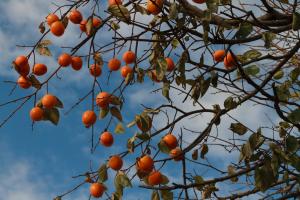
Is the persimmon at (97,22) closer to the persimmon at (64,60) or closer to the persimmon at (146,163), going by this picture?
the persimmon at (64,60)

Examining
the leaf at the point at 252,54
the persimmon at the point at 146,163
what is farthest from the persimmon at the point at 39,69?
the leaf at the point at 252,54

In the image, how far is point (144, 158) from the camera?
2535 mm

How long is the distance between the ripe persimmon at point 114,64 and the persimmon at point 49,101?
53 centimetres

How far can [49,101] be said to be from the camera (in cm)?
238

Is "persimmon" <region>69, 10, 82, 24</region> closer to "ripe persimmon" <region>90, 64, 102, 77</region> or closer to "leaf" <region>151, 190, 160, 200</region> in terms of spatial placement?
"ripe persimmon" <region>90, 64, 102, 77</region>

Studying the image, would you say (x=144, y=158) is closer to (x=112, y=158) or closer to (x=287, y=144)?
(x=112, y=158)

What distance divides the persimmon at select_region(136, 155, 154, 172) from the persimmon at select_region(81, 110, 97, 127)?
1.04ft

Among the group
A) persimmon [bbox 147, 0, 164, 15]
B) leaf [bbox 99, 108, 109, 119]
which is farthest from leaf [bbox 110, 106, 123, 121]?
persimmon [bbox 147, 0, 164, 15]

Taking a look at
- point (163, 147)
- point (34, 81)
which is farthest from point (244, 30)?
point (34, 81)

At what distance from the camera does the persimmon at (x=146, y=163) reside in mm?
2518

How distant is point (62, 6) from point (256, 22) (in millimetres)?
1144

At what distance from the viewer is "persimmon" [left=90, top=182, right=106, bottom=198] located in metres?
2.63

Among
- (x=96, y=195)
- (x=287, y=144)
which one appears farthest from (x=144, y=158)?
(x=287, y=144)

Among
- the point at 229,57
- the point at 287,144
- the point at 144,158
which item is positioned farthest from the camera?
the point at 229,57
